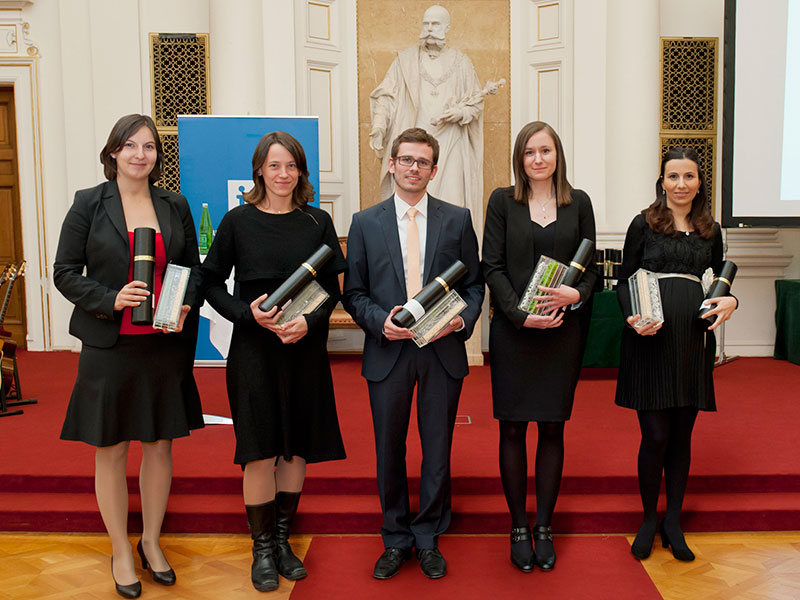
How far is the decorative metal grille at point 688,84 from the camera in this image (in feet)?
22.6

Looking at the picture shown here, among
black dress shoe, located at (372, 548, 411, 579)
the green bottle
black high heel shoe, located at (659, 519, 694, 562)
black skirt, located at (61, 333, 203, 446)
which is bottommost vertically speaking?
black high heel shoe, located at (659, 519, 694, 562)

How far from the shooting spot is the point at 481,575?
9.45 ft

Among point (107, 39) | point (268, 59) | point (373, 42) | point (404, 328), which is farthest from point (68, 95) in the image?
point (404, 328)

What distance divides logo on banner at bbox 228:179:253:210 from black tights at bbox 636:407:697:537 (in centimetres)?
275

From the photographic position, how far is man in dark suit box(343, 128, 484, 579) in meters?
2.77

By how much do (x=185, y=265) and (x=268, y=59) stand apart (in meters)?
4.32

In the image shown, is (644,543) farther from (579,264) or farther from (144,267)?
(144,267)

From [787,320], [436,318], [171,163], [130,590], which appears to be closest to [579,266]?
[436,318]

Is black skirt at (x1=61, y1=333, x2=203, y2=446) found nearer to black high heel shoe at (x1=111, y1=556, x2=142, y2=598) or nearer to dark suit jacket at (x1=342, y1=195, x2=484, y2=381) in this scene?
black high heel shoe at (x1=111, y1=556, x2=142, y2=598)

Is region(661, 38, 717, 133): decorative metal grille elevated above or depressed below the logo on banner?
above

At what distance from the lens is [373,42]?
705cm

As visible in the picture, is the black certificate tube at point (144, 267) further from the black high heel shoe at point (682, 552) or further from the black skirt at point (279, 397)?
the black high heel shoe at point (682, 552)

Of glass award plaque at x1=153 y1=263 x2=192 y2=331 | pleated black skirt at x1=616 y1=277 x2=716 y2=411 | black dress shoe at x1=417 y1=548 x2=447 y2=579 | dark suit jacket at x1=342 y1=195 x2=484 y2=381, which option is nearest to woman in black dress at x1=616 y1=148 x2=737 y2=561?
pleated black skirt at x1=616 y1=277 x2=716 y2=411

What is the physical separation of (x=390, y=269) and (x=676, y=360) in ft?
3.90
